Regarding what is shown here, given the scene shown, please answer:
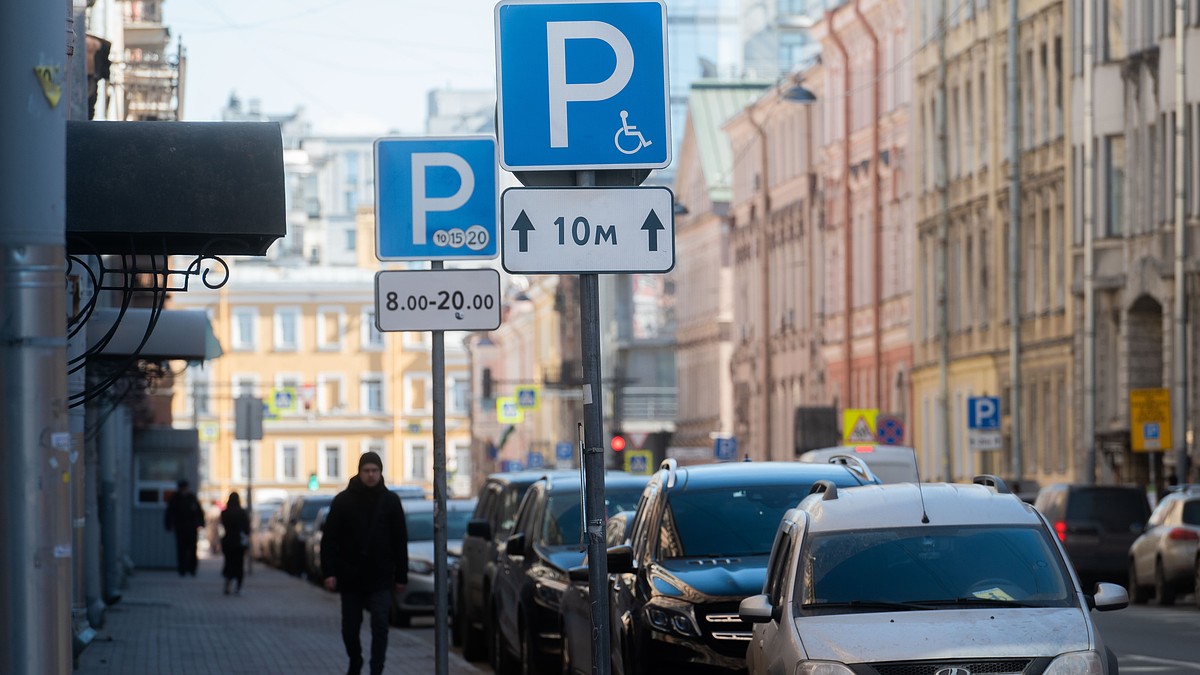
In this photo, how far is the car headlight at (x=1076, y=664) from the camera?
1022 cm

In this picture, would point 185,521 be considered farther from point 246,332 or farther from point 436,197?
point 246,332

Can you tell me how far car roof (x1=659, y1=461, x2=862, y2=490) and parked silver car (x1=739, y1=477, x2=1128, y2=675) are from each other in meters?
3.40

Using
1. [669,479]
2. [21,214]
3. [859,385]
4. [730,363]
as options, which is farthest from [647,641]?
[730,363]

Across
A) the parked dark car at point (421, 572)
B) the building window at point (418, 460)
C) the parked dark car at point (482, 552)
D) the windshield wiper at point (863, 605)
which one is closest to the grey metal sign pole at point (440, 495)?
the windshield wiper at point (863, 605)

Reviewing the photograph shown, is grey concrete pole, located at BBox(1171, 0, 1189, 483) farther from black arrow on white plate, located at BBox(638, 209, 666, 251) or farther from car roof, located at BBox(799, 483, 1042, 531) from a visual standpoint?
black arrow on white plate, located at BBox(638, 209, 666, 251)

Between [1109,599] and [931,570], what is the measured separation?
79cm

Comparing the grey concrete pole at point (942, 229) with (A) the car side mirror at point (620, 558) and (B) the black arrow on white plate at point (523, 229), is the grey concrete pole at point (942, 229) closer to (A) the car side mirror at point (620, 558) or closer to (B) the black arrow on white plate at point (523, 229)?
(A) the car side mirror at point (620, 558)

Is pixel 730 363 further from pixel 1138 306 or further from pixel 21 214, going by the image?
pixel 21 214

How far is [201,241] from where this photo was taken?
11.9 meters

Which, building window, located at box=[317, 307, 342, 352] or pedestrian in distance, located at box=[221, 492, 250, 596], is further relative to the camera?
building window, located at box=[317, 307, 342, 352]

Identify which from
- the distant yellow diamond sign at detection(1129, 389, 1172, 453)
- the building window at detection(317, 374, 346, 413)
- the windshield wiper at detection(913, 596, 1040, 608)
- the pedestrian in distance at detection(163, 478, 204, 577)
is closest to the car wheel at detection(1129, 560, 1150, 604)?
the distant yellow diamond sign at detection(1129, 389, 1172, 453)

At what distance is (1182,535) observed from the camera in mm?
31938

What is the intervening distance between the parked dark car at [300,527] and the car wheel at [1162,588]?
815 inches

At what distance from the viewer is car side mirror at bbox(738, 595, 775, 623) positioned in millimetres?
11227
